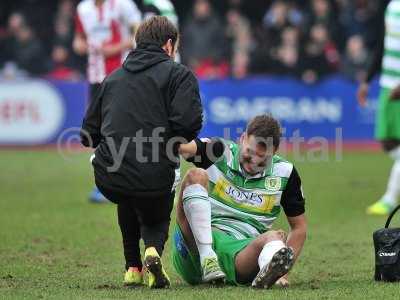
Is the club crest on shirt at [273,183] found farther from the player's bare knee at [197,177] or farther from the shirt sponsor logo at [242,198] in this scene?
the player's bare knee at [197,177]

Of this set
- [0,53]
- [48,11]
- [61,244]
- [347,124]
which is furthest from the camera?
[48,11]

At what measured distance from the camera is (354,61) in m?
21.0

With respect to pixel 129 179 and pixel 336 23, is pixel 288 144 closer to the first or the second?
pixel 336 23

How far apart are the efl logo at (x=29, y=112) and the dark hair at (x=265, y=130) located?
1255cm

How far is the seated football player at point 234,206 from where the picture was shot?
654cm

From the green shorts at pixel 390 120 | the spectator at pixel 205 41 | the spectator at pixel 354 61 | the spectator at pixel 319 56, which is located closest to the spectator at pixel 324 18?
the spectator at pixel 319 56

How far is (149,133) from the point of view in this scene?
21.0ft

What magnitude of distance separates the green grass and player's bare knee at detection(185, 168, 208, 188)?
658 millimetres

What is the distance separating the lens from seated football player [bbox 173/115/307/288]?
654 cm

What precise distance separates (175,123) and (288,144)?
13389 millimetres

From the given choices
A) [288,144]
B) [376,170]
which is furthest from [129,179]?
[288,144]

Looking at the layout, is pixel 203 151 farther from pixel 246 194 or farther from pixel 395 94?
pixel 395 94

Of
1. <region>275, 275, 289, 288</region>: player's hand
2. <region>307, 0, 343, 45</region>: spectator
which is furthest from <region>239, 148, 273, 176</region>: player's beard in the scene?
<region>307, 0, 343, 45</region>: spectator

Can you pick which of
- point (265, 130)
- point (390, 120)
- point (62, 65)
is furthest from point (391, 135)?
point (62, 65)
